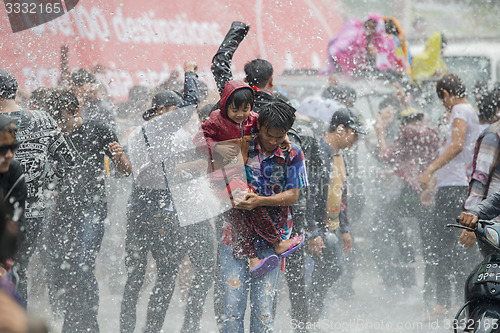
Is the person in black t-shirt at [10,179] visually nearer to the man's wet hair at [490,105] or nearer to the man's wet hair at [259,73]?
the man's wet hair at [259,73]

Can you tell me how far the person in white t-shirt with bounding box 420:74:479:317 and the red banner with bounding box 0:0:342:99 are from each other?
211 cm

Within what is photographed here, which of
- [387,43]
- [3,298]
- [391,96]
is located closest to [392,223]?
[391,96]

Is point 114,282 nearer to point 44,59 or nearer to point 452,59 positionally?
point 44,59

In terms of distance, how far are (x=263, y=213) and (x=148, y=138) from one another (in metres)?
0.97

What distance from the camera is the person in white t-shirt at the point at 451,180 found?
4.95 metres

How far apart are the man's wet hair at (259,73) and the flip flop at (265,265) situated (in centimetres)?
107

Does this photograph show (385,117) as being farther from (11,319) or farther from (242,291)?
(11,319)

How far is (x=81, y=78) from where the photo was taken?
487cm

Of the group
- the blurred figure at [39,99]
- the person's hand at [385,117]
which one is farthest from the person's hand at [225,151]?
the person's hand at [385,117]

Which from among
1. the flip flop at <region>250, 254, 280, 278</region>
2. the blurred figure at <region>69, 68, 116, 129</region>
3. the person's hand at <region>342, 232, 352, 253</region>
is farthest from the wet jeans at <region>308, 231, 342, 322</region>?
the blurred figure at <region>69, 68, 116, 129</region>

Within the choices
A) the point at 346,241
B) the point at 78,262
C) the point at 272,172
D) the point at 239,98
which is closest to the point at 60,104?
the point at 78,262

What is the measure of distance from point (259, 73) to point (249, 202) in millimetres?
917

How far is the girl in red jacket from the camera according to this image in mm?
3213

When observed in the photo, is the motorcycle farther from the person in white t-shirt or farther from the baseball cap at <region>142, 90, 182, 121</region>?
the baseball cap at <region>142, 90, 182, 121</region>
